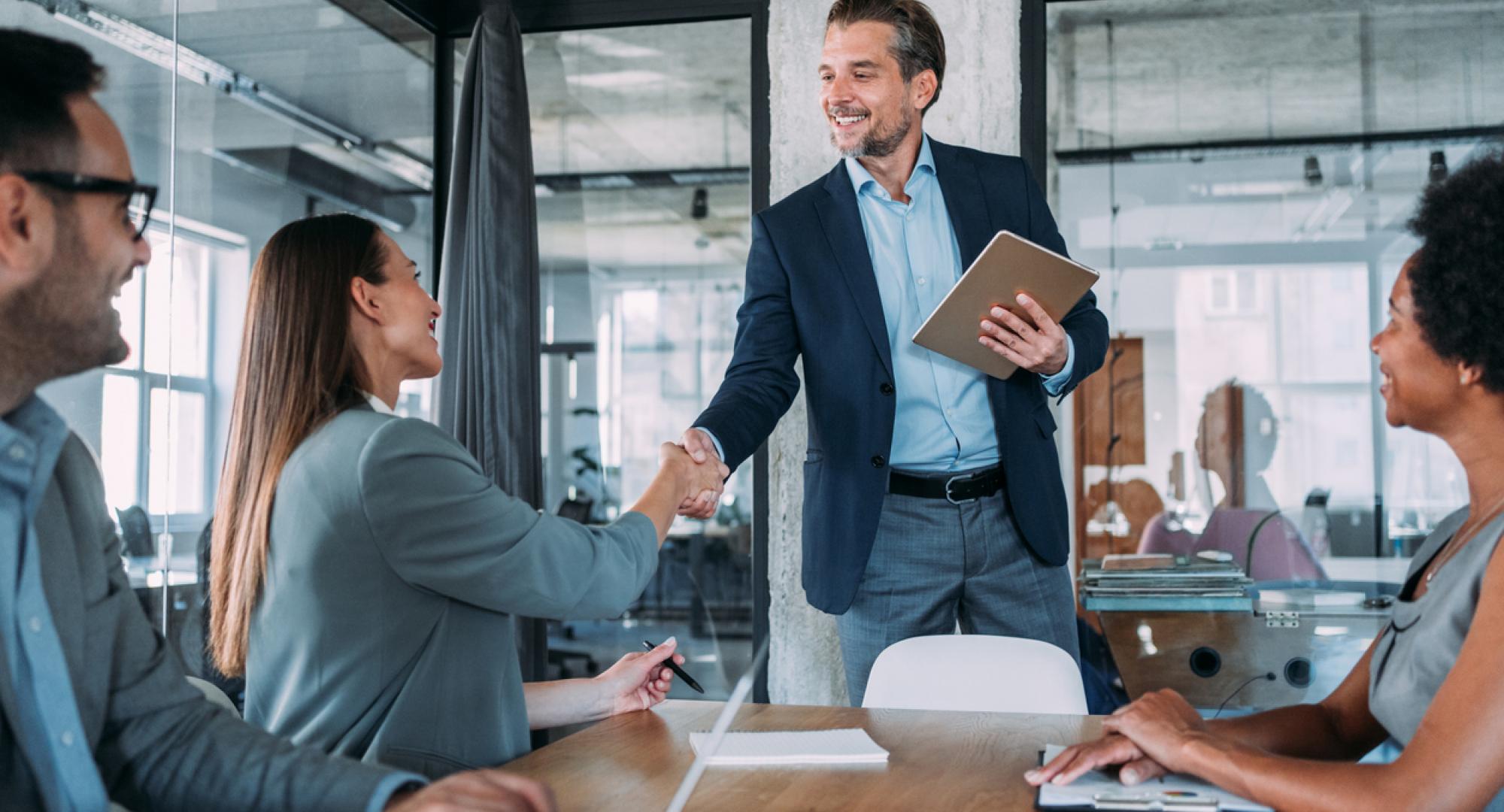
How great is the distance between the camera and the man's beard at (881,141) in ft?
8.84

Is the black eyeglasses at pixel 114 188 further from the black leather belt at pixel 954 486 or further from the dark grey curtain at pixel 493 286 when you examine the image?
the dark grey curtain at pixel 493 286

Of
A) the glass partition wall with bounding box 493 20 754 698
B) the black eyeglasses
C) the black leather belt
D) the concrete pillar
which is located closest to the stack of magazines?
the concrete pillar

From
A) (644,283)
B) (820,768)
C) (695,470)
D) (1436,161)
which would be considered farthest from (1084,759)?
(644,283)

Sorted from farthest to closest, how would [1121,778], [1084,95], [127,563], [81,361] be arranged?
[1084,95]
[127,563]
[1121,778]
[81,361]

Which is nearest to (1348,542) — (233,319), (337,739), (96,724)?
(233,319)

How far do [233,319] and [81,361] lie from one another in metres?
2.05

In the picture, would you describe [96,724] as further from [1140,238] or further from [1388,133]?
[1388,133]

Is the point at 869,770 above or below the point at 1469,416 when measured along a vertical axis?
below

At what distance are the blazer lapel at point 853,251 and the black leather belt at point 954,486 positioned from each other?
9.3 inches

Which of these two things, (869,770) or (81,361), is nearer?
(81,361)

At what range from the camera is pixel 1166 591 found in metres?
3.71

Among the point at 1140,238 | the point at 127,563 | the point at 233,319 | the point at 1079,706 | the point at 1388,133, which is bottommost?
the point at 1079,706

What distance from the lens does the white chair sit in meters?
2.19

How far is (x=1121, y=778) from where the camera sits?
4.61 feet
